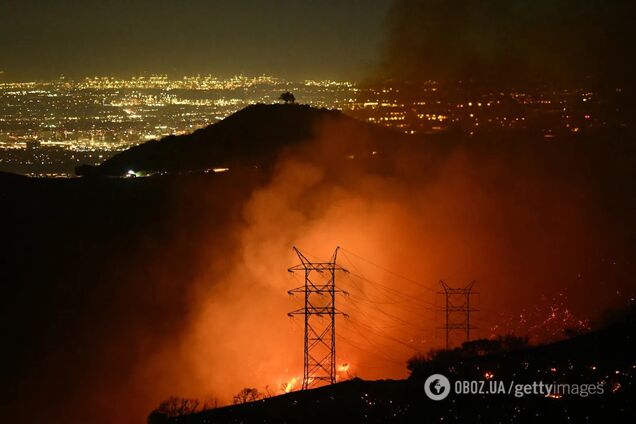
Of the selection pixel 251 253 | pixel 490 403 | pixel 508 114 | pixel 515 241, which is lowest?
pixel 490 403

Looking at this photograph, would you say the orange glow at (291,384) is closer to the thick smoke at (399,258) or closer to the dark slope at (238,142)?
the thick smoke at (399,258)

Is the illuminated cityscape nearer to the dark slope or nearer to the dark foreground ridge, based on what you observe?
the dark slope

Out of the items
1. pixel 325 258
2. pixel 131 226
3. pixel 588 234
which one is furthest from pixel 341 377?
pixel 588 234

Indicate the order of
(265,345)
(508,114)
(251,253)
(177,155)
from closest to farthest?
(265,345)
(251,253)
(177,155)
(508,114)

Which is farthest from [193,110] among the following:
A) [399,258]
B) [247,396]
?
[247,396]

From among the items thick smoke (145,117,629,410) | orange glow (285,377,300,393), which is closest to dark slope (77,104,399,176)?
thick smoke (145,117,629,410)

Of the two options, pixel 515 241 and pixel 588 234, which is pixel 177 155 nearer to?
pixel 515 241
